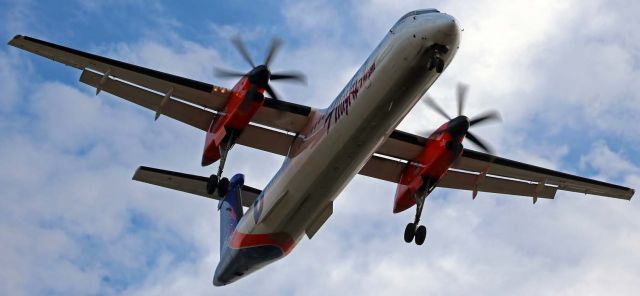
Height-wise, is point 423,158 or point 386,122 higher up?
point 423,158

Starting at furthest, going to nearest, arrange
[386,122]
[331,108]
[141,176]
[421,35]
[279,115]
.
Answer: [141,176]
[279,115]
[331,108]
[386,122]
[421,35]

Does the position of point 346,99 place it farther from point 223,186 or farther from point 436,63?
point 223,186

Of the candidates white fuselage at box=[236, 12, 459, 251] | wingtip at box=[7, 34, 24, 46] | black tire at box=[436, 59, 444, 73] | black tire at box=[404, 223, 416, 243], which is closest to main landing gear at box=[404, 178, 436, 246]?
black tire at box=[404, 223, 416, 243]

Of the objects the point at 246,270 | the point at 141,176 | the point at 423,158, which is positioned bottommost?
the point at 246,270

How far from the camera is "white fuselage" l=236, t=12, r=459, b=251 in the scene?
741 inches

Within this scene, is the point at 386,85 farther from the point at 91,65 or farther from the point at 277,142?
the point at 91,65

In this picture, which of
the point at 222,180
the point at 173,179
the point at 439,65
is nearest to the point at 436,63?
the point at 439,65

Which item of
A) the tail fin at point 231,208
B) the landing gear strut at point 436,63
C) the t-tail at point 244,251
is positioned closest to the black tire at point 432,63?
the landing gear strut at point 436,63

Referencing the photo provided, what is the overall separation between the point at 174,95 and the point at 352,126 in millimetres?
5372

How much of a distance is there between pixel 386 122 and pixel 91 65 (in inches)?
309

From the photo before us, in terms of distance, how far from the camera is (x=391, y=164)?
1004 inches

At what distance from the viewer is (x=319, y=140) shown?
2083cm

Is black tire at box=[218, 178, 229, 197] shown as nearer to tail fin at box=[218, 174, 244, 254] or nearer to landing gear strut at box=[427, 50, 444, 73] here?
tail fin at box=[218, 174, 244, 254]

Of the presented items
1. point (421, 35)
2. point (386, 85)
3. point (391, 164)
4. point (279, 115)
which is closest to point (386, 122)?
point (386, 85)
